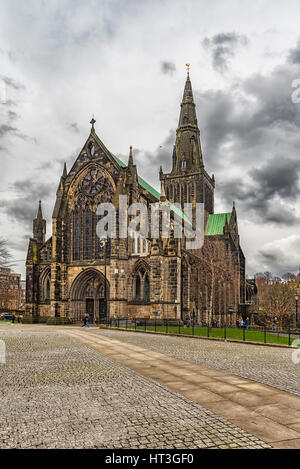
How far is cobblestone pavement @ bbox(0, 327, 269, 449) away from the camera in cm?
580

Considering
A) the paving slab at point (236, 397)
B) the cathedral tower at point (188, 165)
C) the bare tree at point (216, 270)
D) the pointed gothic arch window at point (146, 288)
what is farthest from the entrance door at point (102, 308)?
the cathedral tower at point (188, 165)

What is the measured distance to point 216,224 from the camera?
68.4m

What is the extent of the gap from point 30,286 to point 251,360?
109 ft

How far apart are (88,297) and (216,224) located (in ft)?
109

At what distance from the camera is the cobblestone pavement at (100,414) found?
228 inches

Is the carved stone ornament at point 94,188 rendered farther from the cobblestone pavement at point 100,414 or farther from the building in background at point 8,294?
the cobblestone pavement at point 100,414

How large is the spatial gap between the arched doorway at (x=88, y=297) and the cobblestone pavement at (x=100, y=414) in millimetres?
28987

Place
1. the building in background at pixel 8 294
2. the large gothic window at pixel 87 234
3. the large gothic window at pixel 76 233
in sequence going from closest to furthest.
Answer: the large gothic window at pixel 87 234
the large gothic window at pixel 76 233
the building in background at pixel 8 294

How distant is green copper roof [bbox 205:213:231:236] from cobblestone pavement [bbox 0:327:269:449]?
5677 centimetres

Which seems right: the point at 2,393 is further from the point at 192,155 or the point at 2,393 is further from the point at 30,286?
the point at 192,155

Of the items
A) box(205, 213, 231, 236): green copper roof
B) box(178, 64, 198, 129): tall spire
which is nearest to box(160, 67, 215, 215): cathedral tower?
box(178, 64, 198, 129): tall spire

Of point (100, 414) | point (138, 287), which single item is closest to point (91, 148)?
point (138, 287)

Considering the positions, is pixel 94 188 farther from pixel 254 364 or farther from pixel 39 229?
pixel 254 364
